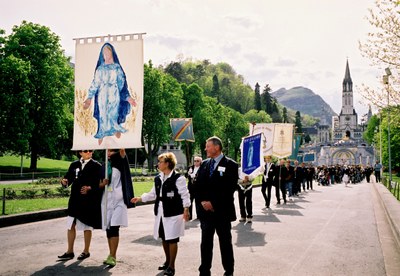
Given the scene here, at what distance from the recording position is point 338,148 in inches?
6762

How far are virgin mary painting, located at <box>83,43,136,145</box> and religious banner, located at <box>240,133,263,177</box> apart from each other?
581 cm

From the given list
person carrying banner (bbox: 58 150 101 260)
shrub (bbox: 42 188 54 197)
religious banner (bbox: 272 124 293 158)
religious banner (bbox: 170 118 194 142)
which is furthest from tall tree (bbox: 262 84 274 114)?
person carrying banner (bbox: 58 150 101 260)

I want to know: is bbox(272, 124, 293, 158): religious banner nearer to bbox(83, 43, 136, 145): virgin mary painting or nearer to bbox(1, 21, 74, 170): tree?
bbox(83, 43, 136, 145): virgin mary painting

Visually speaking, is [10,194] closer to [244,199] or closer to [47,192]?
[47,192]

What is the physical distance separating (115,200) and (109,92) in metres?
2.37

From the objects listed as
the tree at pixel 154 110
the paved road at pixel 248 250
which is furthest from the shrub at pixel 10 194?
the tree at pixel 154 110

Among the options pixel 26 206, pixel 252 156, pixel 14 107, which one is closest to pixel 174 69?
pixel 14 107

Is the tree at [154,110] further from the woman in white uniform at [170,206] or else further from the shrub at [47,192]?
the woman in white uniform at [170,206]

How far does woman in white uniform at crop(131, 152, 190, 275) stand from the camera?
7383 millimetres

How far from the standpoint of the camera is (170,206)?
7457 mm

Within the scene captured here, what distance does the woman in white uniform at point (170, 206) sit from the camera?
738cm

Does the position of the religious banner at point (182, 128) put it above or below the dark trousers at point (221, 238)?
above

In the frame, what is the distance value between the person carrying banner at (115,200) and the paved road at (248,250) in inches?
17.3

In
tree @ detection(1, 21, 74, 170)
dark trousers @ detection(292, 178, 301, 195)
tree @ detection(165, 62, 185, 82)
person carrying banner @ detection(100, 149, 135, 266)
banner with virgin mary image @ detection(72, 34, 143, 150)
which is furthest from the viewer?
tree @ detection(165, 62, 185, 82)
